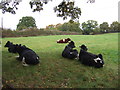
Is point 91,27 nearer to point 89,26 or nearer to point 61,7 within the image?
point 89,26

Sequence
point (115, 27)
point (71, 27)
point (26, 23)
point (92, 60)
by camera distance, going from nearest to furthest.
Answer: point (92, 60)
point (26, 23)
point (71, 27)
point (115, 27)

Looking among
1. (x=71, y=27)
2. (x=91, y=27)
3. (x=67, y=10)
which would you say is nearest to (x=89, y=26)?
(x=91, y=27)

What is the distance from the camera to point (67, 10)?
6520 millimetres

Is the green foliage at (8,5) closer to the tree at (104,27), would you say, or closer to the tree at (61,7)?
the tree at (61,7)

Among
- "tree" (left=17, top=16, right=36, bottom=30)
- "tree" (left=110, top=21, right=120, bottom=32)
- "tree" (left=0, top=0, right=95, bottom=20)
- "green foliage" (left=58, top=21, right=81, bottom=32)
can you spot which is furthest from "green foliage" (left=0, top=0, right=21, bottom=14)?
"tree" (left=110, top=21, right=120, bottom=32)

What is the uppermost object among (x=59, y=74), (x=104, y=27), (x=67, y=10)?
(x=104, y=27)

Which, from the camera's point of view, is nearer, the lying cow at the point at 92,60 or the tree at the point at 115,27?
the lying cow at the point at 92,60

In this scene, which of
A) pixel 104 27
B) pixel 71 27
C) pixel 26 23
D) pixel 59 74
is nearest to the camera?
pixel 59 74

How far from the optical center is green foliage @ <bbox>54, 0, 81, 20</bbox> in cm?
643

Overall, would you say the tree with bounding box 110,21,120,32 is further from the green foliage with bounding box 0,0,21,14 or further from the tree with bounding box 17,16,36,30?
the green foliage with bounding box 0,0,21,14

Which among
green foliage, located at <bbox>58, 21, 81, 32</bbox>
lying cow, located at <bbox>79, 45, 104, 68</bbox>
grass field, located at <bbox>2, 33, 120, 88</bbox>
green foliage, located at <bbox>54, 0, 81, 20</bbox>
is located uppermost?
green foliage, located at <bbox>58, 21, 81, 32</bbox>

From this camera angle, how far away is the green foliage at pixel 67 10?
6.43 metres

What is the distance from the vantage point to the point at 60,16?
671 centimetres

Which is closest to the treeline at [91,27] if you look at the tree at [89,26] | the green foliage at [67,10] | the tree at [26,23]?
the tree at [89,26]
